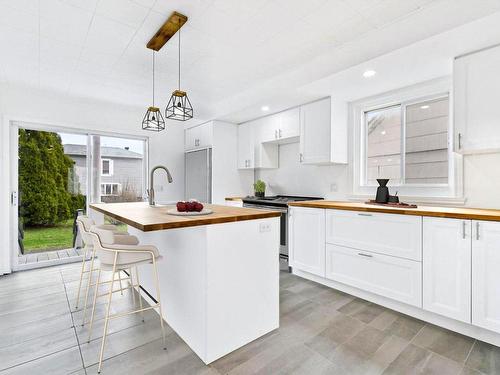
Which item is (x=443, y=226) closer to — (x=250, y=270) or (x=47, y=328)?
(x=250, y=270)

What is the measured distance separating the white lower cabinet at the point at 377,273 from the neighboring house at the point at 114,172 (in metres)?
3.32

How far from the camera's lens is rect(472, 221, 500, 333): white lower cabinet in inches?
71.7

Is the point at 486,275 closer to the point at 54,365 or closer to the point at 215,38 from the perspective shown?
the point at 215,38

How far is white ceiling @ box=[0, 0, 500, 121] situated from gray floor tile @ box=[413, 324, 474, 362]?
7.31 ft

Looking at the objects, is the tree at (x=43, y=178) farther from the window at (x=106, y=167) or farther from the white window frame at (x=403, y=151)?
the white window frame at (x=403, y=151)

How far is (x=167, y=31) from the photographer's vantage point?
218cm

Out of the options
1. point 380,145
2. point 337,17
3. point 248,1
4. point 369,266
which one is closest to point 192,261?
point 369,266

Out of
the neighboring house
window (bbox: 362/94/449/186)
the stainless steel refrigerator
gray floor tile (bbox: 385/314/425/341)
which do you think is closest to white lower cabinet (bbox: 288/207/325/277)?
gray floor tile (bbox: 385/314/425/341)

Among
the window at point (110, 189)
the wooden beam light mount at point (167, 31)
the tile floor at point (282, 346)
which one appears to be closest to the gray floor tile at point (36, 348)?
the tile floor at point (282, 346)

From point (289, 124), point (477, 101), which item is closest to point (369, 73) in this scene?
point (477, 101)

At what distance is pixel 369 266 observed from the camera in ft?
8.23

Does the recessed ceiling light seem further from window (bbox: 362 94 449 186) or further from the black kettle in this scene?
the black kettle

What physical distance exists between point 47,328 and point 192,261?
140cm

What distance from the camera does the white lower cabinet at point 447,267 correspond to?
6.38 ft
